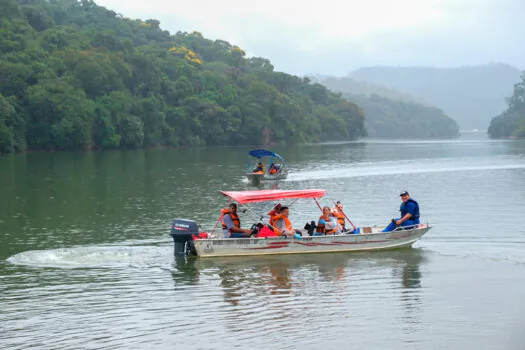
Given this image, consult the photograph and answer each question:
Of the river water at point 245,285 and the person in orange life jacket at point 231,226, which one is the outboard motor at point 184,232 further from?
the person in orange life jacket at point 231,226

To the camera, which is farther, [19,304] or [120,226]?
[120,226]

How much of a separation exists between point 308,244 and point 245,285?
4917 mm

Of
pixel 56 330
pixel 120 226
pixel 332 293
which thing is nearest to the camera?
pixel 56 330

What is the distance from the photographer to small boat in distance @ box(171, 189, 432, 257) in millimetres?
24766

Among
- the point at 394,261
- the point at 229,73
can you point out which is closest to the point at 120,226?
the point at 394,261

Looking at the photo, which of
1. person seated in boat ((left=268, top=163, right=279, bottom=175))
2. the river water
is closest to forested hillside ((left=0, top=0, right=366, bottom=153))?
person seated in boat ((left=268, top=163, right=279, bottom=175))

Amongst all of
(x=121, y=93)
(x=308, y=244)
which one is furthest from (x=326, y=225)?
(x=121, y=93)

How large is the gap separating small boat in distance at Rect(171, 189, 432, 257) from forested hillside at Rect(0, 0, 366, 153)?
68609 millimetres

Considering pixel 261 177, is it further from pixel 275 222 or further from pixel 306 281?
pixel 306 281

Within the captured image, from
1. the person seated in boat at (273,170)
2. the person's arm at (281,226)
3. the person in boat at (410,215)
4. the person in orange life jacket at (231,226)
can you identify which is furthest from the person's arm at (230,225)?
the person seated in boat at (273,170)

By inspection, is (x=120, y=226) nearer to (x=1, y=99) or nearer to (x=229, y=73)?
(x=1, y=99)

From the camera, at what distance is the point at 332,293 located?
800 inches

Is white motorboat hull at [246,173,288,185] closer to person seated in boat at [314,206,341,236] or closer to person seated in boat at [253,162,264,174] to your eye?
person seated in boat at [253,162,264,174]

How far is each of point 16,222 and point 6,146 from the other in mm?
58755
